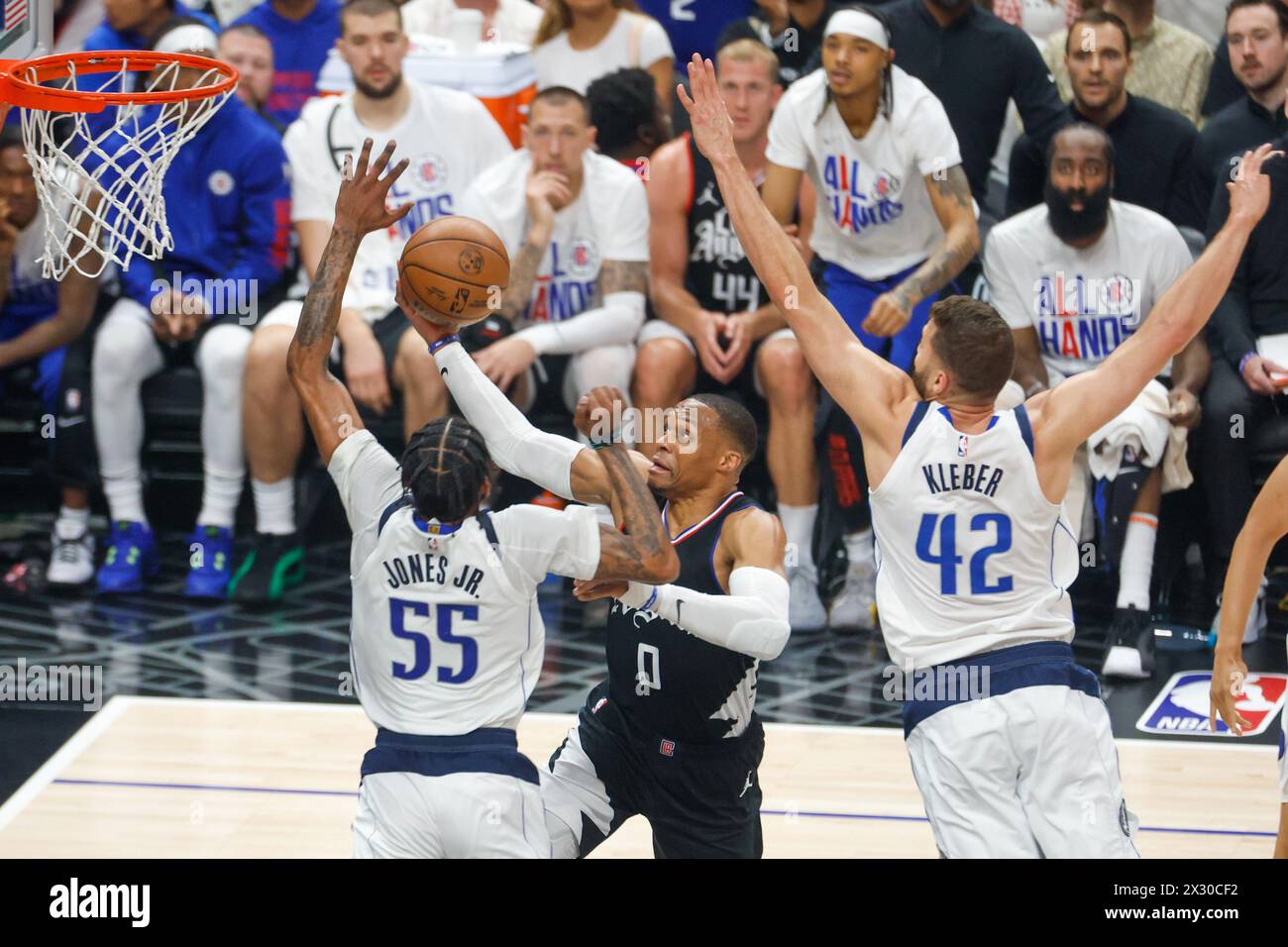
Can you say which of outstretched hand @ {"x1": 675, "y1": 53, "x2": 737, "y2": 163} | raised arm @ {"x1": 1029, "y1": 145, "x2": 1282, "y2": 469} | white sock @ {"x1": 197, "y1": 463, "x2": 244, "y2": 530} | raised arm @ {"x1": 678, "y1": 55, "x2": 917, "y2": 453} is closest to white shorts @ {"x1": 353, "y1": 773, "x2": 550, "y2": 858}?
raised arm @ {"x1": 678, "y1": 55, "x2": 917, "y2": 453}

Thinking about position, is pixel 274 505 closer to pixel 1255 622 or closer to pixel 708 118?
pixel 708 118

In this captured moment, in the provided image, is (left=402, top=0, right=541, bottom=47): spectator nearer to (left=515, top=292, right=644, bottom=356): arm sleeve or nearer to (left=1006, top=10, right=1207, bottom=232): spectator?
(left=515, top=292, right=644, bottom=356): arm sleeve

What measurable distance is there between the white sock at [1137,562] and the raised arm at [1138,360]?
2586 millimetres

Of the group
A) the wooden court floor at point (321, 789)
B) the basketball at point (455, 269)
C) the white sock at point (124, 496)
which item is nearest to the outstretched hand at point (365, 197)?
the basketball at point (455, 269)

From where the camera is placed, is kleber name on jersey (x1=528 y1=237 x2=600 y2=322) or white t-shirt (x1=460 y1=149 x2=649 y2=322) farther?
kleber name on jersey (x1=528 y1=237 x2=600 y2=322)

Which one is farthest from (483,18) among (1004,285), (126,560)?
(126,560)

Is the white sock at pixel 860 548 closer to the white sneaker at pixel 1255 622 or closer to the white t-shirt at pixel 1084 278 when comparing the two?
the white t-shirt at pixel 1084 278

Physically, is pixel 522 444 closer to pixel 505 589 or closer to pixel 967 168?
pixel 505 589

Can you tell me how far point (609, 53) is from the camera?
806 cm

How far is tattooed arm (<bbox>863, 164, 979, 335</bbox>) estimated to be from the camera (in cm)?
671

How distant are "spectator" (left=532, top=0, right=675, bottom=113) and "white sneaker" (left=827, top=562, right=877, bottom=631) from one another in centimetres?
227

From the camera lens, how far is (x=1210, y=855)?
17.9 ft

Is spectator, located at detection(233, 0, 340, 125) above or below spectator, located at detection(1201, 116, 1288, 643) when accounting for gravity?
above

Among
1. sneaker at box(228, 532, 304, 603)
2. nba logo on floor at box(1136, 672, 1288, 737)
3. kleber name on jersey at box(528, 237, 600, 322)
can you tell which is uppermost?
kleber name on jersey at box(528, 237, 600, 322)
